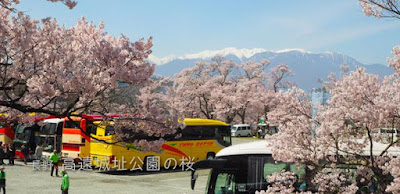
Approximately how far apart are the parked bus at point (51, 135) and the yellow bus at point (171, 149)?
11.8 ft

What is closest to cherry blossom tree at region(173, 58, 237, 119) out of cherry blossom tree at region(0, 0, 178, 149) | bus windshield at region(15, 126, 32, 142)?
bus windshield at region(15, 126, 32, 142)

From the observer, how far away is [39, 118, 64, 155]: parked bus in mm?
28375

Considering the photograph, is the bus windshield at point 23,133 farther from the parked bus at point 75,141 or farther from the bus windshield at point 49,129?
the parked bus at point 75,141

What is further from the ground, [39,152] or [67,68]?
[67,68]

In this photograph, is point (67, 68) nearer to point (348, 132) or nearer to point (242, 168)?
point (242, 168)

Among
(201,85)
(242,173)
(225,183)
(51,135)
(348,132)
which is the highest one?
(201,85)

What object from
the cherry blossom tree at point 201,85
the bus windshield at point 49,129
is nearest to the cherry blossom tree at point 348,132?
the bus windshield at point 49,129

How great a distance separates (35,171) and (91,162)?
11.5 ft

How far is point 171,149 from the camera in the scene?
87.0 feet

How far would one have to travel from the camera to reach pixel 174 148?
26.6 meters

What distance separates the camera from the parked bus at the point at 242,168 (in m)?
11.4

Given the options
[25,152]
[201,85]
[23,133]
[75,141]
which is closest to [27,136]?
[23,133]

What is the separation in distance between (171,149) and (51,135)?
26.6 ft

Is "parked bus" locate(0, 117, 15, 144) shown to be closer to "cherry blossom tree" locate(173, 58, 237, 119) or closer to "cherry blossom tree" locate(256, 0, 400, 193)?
"cherry blossom tree" locate(256, 0, 400, 193)
